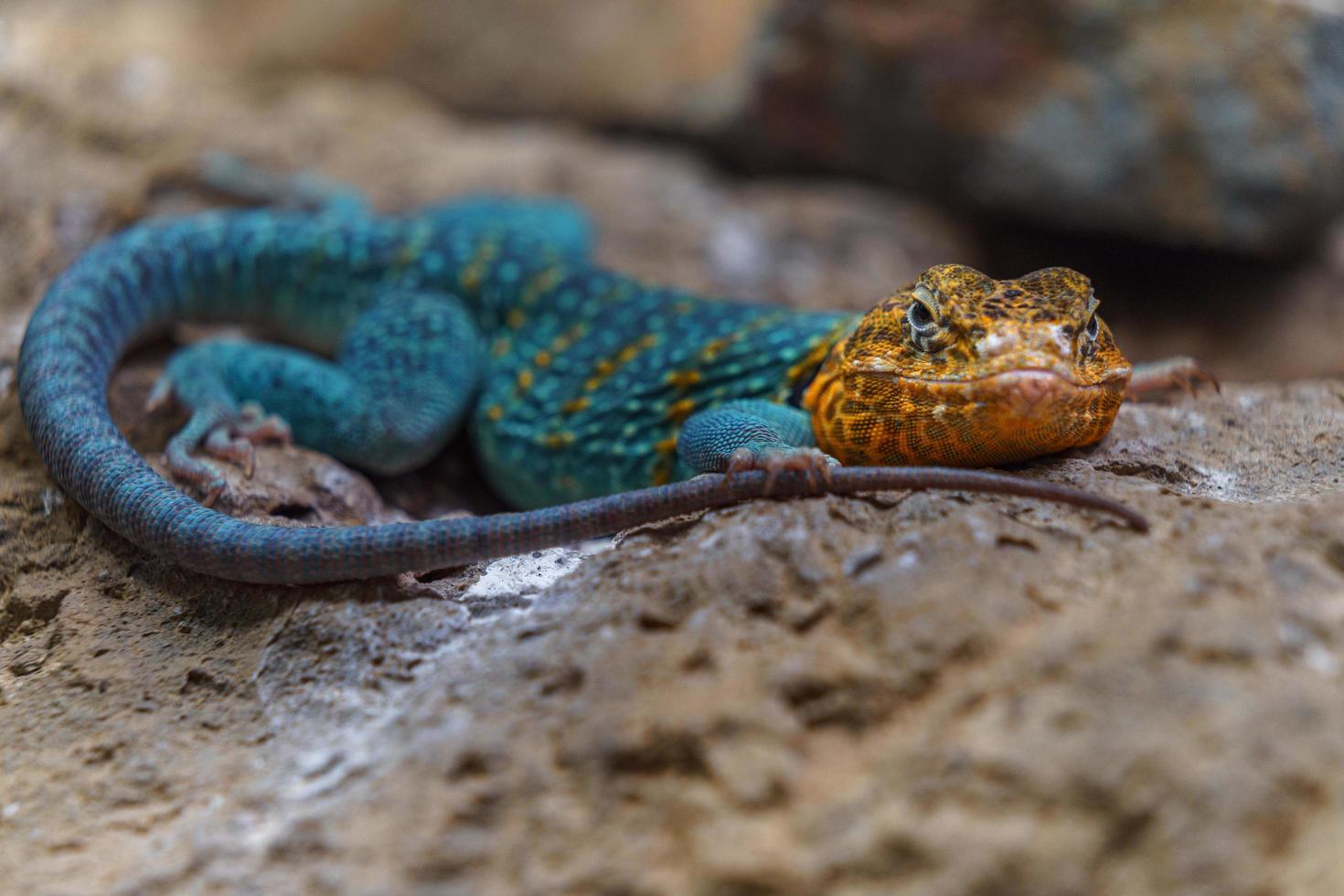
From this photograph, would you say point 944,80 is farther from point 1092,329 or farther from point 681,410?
point 1092,329

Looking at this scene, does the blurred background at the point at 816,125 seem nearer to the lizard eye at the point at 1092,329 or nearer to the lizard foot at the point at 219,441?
the lizard foot at the point at 219,441

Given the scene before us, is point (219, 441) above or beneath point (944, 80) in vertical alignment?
beneath

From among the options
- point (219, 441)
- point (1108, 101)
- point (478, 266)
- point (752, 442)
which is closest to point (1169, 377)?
point (752, 442)

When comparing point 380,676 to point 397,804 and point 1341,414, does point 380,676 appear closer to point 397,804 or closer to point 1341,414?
point 397,804

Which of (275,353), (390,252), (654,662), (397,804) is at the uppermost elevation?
(390,252)

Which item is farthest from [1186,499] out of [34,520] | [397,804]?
[34,520]
